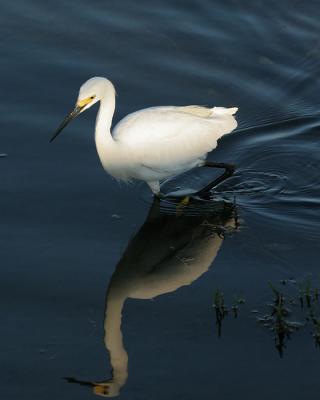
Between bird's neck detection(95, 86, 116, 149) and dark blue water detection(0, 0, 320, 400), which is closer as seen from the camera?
dark blue water detection(0, 0, 320, 400)

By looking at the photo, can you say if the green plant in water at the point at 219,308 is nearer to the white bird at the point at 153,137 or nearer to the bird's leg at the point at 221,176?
the white bird at the point at 153,137

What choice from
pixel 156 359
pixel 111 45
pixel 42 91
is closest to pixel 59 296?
pixel 156 359

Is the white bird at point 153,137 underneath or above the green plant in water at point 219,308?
above

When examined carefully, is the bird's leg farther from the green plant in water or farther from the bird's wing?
the green plant in water

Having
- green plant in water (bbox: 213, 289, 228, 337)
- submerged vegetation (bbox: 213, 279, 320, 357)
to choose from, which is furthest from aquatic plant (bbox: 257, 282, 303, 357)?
green plant in water (bbox: 213, 289, 228, 337)

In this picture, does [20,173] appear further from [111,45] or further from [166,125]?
[111,45]

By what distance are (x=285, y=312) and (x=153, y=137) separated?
7.06 ft

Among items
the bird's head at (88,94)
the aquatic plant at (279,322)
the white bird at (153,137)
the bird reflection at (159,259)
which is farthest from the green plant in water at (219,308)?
the bird's head at (88,94)

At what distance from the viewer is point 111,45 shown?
10.6 m

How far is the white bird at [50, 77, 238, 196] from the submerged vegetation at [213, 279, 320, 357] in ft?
5.33

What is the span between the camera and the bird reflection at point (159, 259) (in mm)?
6297

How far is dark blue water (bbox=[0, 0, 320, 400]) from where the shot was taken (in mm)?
6000

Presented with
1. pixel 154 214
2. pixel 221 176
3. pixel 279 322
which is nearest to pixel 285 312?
pixel 279 322

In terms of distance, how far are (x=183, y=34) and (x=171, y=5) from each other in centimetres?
70
